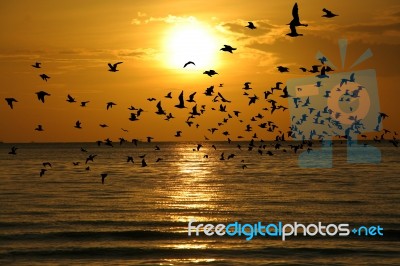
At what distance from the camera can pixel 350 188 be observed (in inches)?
2904

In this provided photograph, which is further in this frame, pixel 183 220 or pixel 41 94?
pixel 183 220

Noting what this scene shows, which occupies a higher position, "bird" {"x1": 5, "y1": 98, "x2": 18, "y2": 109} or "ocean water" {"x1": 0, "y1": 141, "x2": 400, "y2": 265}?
"bird" {"x1": 5, "y1": 98, "x2": 18, "y2": 109}

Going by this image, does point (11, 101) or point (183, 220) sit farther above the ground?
point (11, 101)

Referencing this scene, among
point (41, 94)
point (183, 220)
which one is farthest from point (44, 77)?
point (183, 220)

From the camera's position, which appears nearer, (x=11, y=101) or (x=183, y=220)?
(x=11, y=101)

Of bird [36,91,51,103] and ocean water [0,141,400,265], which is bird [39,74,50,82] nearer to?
bird [36,91,51,103]

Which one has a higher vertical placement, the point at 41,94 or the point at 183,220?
the point at 41,94

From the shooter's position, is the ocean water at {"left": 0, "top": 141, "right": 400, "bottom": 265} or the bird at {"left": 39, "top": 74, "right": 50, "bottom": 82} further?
the bird at {"left": 39, "top": 74, "right": 50, "bottom": 82}

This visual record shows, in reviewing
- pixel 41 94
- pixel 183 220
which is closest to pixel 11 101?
pixel 41 94

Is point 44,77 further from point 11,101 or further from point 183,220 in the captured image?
point 183,220

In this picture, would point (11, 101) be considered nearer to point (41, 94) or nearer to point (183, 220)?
point (41, 94)

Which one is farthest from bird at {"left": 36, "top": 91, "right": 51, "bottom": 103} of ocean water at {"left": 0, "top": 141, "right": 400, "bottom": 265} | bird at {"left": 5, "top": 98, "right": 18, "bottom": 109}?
ocean water at {"left": 0, "top": 141, "right": 400, "bottom": 265}

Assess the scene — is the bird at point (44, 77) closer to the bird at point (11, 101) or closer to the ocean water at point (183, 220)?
the bird at point (11, 101)

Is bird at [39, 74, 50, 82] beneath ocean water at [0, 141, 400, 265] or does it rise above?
above
